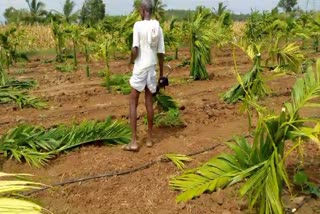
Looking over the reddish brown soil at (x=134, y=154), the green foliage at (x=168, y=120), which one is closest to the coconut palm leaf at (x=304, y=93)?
the reddish brown soil at (x=134, y=154)

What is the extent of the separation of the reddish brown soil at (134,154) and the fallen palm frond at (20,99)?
199 millimetres

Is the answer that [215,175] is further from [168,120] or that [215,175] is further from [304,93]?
[168,120]

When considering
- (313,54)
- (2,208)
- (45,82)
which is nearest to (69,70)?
(45,82)

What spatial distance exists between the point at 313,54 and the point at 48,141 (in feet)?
43.4

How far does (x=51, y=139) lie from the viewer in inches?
205

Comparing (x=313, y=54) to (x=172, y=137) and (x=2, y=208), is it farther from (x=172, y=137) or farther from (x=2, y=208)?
(x=2, y=208)

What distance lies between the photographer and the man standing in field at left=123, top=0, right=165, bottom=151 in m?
4.91

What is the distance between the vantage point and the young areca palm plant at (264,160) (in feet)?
10.3

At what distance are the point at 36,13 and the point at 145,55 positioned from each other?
26606mm

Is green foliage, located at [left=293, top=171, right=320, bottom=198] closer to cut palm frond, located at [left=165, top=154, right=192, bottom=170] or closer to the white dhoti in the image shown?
cut palm frond, located at [left=165, top=154, right=192, bottom=170]

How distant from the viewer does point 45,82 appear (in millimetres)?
10336

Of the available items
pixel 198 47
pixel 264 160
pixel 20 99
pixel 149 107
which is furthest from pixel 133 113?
pixel 198 47

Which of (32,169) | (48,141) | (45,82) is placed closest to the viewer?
(32,169)

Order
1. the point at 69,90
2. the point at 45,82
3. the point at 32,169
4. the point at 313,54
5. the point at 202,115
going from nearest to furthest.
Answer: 1. the point at 32,169
2. the point at 202,115
3. the point at 69,90
4. the point at 45,82
5. the point at 313,54
